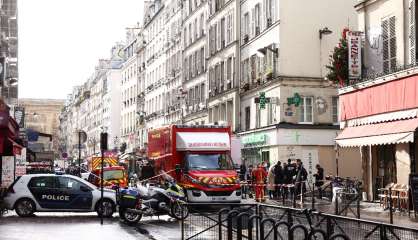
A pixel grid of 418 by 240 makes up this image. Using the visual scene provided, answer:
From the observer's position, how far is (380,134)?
24703mm

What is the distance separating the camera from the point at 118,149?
10400 cm

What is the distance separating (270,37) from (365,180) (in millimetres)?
15507

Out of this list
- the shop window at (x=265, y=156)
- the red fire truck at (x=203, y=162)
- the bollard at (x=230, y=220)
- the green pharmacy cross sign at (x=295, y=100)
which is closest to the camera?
the bollard at (x=230, y=220)

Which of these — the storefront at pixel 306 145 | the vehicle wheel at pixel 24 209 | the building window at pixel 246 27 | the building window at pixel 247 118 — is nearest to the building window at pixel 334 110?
the storefront at pixel 306 145

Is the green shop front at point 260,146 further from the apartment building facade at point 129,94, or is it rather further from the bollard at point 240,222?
→ the apartment building facade at point 129,94

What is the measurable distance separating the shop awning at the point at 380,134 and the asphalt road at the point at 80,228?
7.51m

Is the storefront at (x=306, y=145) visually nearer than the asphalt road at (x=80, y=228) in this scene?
No

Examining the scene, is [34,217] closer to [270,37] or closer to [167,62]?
[270,37]

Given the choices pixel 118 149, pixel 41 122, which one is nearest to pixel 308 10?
pixel 118 149

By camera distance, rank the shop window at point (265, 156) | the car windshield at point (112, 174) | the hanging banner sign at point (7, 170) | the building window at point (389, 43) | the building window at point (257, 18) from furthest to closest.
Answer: the building window at point (257, 18), the shop window at point (265, 156), the car windshield at point (112, 174), the hanging banner sign at point (7, 170), the building window at point (389, 43)

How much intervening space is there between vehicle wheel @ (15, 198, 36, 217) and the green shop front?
19.7 m

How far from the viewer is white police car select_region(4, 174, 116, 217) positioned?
2361 cm

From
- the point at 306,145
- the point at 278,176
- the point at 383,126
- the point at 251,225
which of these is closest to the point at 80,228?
the point at 251,225

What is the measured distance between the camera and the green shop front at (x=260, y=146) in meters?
41.5
